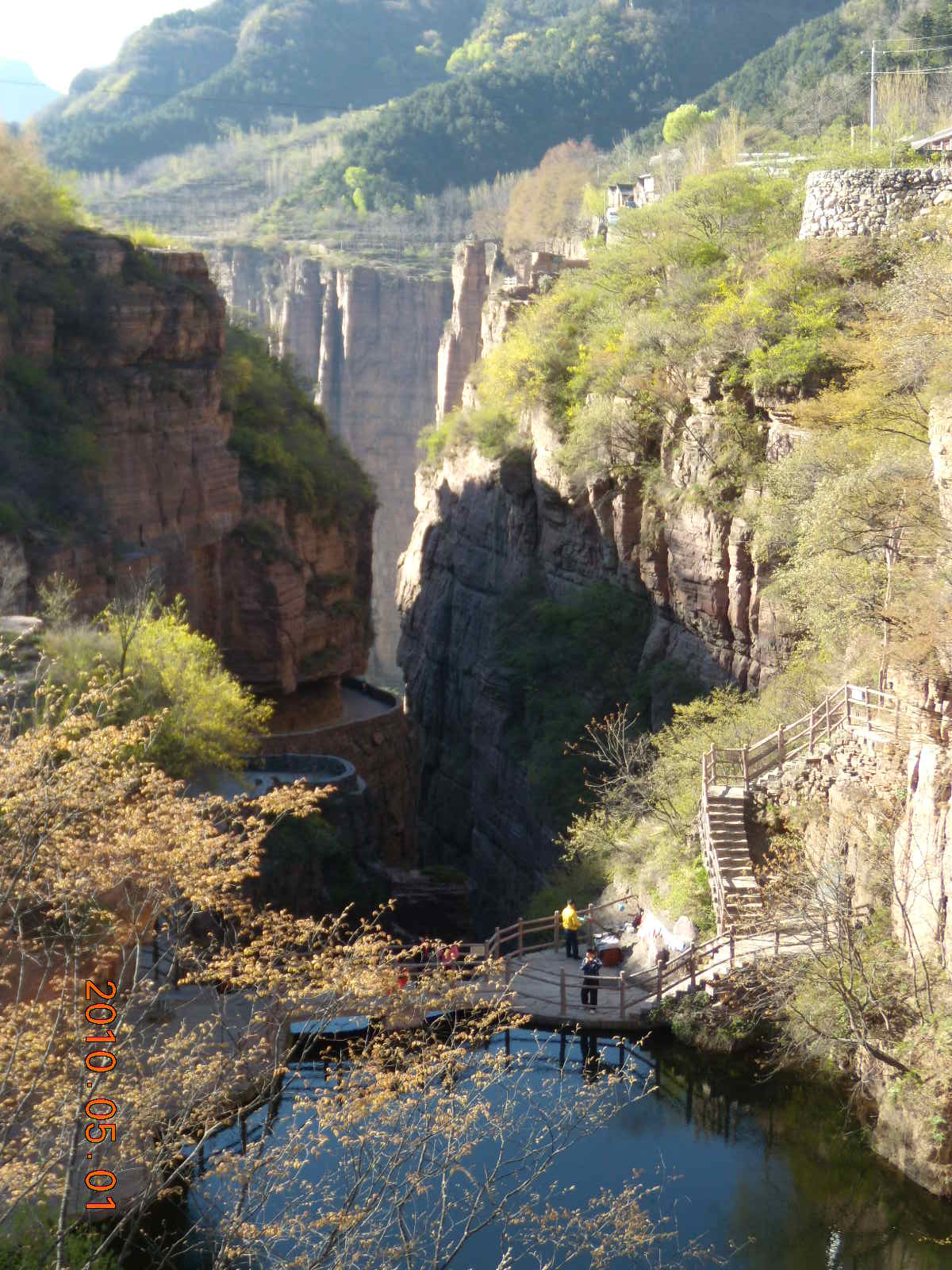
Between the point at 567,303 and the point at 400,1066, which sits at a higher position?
the point at 567,303

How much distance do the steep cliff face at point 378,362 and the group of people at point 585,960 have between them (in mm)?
72959

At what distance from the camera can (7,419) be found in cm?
3719

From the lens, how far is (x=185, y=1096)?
1535cm

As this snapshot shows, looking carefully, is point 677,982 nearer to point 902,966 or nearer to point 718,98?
point 902,966

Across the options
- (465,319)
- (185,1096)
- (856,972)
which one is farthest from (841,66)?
(185,1096)

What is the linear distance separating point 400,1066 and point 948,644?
30.4 feet

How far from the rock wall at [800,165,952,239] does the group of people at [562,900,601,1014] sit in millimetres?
17325

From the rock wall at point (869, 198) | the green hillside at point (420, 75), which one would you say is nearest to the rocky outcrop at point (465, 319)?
the green hillside at point (420, 75)

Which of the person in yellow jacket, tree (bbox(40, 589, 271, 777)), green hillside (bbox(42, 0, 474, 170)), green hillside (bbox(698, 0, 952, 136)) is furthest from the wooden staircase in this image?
green hillside (bbox(42, 0, 474, 170))

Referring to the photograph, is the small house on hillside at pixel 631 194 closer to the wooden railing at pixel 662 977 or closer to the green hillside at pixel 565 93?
the green hillside at pixel 565 93

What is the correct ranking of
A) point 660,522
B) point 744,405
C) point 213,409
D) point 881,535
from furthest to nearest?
point 213,409, point 660,522, point 744,405, point 881,535

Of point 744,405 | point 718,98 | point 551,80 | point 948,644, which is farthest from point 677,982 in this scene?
point 551,80

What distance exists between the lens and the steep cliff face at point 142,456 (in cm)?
3681

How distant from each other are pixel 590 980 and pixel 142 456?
77.2 feet
